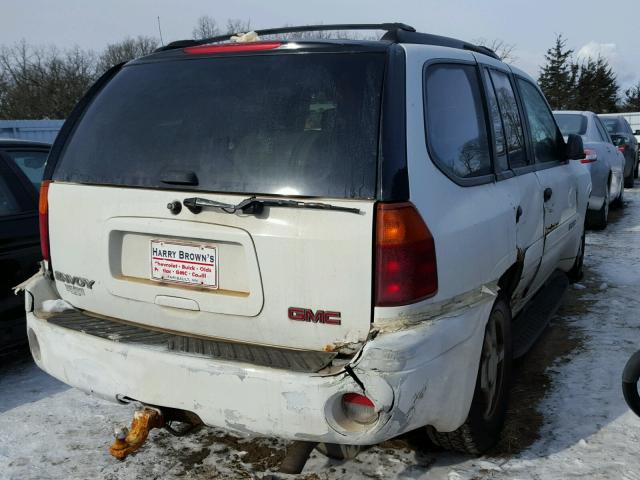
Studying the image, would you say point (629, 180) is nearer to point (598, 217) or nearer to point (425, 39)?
point (598, 217)

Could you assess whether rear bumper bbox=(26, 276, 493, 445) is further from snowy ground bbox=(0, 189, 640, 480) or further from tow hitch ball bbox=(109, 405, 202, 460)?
snowy ground bbox=(0, 189, 640, 480)

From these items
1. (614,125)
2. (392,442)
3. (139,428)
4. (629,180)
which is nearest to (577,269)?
(392,442)

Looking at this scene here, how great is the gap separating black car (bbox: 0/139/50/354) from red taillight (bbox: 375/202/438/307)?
8.70ft

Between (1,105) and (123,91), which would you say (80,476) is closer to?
(123,91)

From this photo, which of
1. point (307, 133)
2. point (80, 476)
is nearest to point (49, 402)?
point (80, 476)

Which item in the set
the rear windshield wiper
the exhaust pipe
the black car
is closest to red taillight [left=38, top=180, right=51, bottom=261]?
Answer: the rear windshield wiper

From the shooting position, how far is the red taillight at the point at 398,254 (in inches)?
87.4

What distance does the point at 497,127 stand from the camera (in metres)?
3.25

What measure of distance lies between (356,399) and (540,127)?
2.73m

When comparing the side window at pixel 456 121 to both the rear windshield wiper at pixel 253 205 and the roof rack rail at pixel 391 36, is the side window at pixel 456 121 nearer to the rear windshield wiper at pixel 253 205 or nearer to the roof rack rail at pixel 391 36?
the roof rack rail at pixel 391 36

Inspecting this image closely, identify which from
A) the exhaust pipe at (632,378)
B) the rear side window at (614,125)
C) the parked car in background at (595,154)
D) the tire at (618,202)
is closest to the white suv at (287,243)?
the exhaust pipe at (632,378)

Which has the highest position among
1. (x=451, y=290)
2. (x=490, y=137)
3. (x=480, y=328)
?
(x=490, y=137)

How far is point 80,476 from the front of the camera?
288cm

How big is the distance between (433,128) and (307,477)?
1611 millimetres
